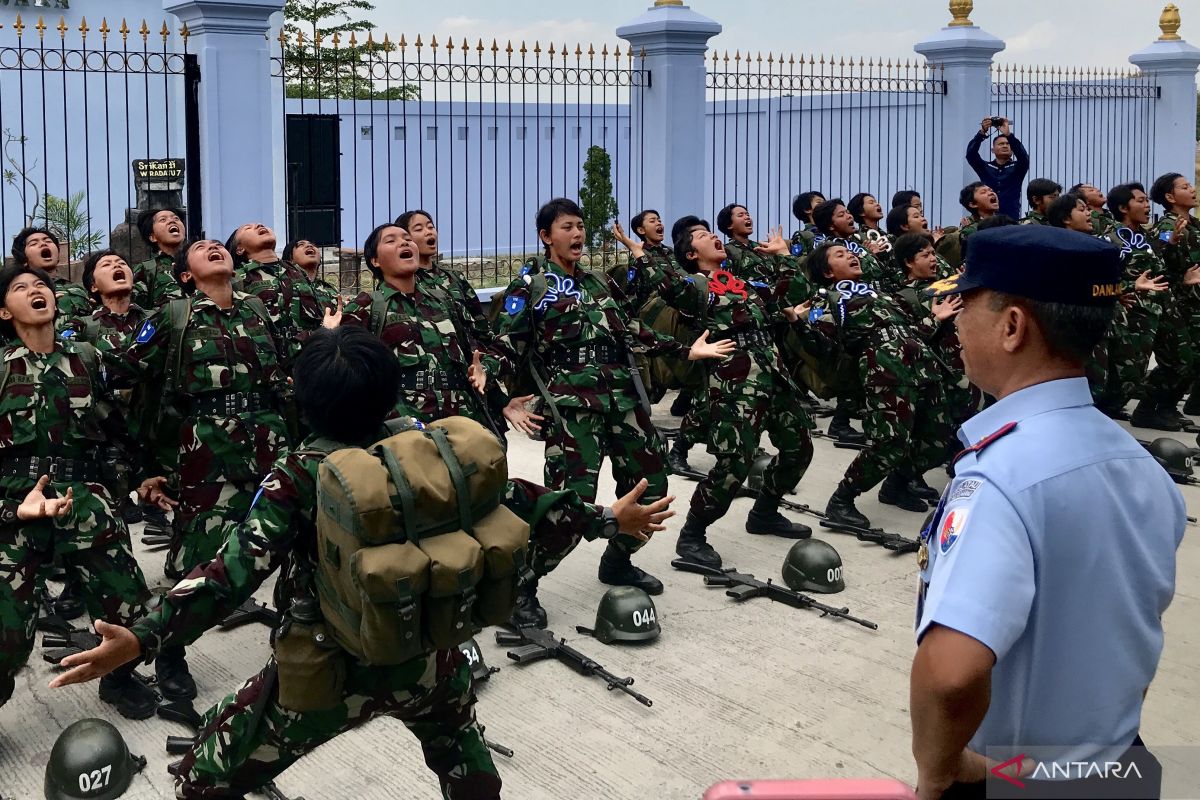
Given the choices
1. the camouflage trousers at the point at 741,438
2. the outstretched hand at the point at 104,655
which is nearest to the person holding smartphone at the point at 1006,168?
the camouflage trousers at the point at 741,438

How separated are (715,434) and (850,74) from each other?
29.0 ft

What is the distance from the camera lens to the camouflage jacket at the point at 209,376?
233 inches

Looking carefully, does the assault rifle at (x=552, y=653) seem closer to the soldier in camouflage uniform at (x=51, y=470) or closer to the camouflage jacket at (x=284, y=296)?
the soldier in camouflage uniform at (x=51, y=470)

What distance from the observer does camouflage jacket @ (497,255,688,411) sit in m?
6.64

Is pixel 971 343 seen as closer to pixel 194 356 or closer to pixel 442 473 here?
pixel 442 473

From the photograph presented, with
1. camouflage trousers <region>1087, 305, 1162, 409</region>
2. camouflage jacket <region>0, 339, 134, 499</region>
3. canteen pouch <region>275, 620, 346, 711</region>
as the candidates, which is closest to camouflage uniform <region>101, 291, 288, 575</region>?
camouflage jacket <region>0, 339, 134, 499</region>

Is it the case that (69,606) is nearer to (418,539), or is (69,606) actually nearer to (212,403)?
(212,403)

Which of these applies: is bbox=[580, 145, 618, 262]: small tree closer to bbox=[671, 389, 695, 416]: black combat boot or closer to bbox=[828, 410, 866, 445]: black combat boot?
bbox=[671, 389, 695, 416]: black combat boot

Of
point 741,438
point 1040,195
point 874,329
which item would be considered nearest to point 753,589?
point 741,438

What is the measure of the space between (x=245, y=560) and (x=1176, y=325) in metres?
9.25

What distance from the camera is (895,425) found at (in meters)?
8.02

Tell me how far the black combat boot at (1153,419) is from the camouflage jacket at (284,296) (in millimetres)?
6791

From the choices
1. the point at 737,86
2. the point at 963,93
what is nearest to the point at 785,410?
the point at 737,86

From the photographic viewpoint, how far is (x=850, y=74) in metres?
15.1
